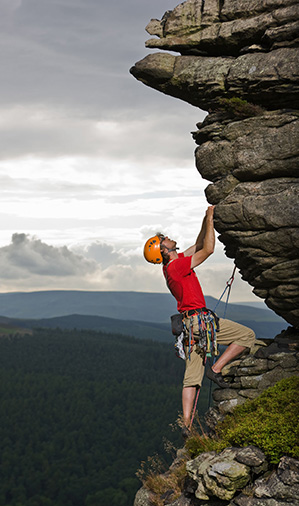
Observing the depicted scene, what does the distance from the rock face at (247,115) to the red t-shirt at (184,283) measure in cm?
158

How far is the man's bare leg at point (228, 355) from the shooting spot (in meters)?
13.3

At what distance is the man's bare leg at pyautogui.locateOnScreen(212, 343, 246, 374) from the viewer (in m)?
13.3

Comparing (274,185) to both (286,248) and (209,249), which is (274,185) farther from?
(209,249)

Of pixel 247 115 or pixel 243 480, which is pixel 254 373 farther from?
pixel 247 115

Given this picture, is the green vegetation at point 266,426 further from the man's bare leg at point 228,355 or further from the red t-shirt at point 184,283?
the red t-shirt at point 184,283

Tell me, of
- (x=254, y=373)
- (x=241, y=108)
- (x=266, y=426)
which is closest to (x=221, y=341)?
(x=254, y=373)

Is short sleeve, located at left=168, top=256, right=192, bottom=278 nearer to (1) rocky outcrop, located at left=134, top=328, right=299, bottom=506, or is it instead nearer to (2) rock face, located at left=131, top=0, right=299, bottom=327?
(2) rock face, located at left=131, top=0, right=299, bottom=327

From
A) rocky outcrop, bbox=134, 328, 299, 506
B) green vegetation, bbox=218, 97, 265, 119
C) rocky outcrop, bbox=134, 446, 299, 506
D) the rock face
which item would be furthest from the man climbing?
green vegetation, bbox=218, 97, 265, 119

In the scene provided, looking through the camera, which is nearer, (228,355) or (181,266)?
(181,266)

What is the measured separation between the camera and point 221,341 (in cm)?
1323

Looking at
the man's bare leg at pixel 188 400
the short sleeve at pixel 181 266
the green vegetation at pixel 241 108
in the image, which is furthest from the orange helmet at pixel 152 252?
the green vegetation at pixel 241 108

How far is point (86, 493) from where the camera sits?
158875mm

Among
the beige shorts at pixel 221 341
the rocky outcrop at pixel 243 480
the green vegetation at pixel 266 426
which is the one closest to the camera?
the rocky outcrop at pixel 243 480

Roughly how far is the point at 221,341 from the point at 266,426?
3161 mm
